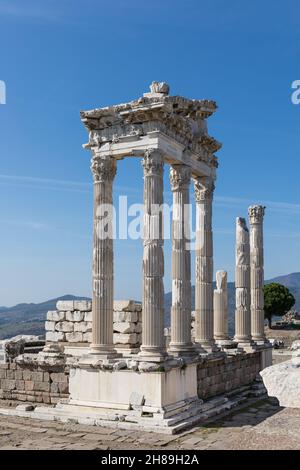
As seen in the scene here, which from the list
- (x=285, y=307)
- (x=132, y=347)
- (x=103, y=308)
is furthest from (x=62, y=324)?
(x=285, y=307)

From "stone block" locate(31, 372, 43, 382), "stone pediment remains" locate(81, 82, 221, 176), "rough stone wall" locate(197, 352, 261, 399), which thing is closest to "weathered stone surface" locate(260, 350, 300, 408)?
"stone pediment remains" locate(81, 82, 221, 176)

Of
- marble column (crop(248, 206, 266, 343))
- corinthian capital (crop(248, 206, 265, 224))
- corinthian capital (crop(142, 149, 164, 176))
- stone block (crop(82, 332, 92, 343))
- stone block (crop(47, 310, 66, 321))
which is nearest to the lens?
corinthian capital (crop(142, 149, 164, 176))

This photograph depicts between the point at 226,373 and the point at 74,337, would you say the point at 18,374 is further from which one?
the point at 226,373

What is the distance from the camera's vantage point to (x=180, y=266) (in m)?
17.5

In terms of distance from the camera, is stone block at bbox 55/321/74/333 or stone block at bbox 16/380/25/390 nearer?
stone block at bbox 16/380/25/390

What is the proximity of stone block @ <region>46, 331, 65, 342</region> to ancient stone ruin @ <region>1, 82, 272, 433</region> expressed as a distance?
0.12 ft

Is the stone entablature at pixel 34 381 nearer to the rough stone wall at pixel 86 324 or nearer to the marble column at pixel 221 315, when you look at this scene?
the rough stone wall at pixel 86 324

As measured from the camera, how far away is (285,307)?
220 ft

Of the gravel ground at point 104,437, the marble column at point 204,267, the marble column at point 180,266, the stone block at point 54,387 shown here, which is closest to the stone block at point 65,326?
the stone block at point 54,387

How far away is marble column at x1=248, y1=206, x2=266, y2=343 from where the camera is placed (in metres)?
25.0

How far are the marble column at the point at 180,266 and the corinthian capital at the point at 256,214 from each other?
7772 mm

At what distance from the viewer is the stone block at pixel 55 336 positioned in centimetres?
2108

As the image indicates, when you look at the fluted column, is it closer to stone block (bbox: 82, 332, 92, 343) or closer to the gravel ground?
the gravel ground
